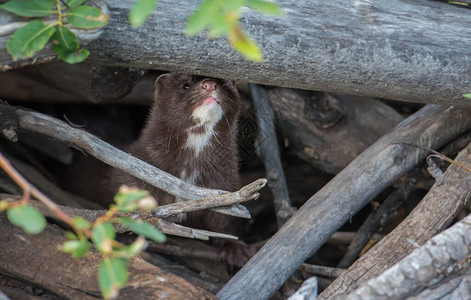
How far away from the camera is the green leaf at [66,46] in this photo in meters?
2.23

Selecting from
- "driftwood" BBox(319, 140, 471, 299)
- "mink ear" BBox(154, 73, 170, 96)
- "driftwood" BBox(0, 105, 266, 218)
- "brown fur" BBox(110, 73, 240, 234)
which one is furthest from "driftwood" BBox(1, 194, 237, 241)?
"mink ear" BBox(154, 73, 170, 96)

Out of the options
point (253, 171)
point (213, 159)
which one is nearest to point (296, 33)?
point (213, 159)

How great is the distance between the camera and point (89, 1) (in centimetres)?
232

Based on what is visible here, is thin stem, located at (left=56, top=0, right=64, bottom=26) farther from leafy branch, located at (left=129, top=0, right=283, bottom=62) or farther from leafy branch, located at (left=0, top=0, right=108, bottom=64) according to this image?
leafy branch, located at (left=129, top=0, right=283, bottom=62)

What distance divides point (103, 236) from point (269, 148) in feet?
8.75

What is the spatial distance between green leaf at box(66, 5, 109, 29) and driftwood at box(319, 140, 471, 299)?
156 centimetres

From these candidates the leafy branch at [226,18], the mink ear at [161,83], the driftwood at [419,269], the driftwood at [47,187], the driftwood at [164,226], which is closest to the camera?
the leafy branch at [226,18]

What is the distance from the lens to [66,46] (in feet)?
7.45

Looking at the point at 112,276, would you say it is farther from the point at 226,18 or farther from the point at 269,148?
the point at 269,148

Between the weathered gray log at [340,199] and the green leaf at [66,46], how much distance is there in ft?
4.22

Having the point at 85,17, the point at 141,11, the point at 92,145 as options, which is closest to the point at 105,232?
the point at 141,11

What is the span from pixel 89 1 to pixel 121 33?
0.66 feet

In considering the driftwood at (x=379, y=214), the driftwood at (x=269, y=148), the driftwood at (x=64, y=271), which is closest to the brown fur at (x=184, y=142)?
the driftwood at (x=269, y=148)

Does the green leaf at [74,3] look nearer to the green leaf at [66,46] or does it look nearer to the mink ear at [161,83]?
the green leaf at [66,46]
